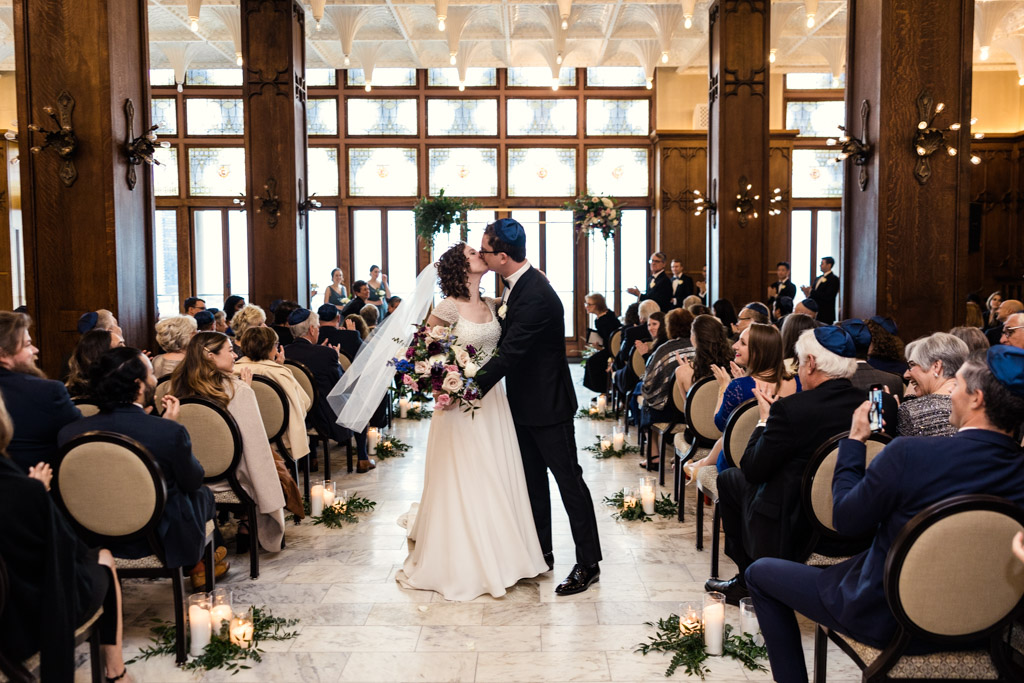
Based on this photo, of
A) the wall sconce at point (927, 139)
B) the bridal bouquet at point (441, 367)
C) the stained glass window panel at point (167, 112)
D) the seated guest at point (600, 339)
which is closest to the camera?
the bridal bouquet at point (441, 367)

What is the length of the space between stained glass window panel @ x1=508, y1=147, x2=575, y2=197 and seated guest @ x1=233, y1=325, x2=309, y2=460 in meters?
12.8

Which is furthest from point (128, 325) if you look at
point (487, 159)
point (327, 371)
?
point (487, 159)

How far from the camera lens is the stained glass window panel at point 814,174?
58.0 feet

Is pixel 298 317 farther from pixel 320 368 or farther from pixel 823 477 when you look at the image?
pixel 823 477

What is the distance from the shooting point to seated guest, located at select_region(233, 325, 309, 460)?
551cm

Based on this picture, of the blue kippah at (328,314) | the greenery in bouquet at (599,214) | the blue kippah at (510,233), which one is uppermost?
the greenery in bouquet at (599,214)

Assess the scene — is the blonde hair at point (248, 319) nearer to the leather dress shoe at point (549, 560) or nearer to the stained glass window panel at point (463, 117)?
the leather dress shoe at point (549, 560)

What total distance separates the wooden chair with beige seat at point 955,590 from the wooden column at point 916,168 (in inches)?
189

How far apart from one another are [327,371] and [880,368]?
4129 mm

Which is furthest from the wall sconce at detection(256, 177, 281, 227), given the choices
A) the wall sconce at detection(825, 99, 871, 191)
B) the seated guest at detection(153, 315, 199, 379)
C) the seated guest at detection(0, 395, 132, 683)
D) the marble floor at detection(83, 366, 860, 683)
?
the seated guest at detection(0, 395, 132, 683)

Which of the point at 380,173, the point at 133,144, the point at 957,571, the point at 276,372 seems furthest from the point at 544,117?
the point at 957,571

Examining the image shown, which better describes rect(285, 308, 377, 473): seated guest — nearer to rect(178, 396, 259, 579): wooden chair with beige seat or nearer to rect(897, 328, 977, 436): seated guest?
rect(178, 396, 259, 579): wooden chair with beige seat

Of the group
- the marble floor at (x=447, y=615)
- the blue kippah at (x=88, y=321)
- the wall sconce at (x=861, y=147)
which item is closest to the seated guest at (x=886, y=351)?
the marble floor at (x=447, y=615)

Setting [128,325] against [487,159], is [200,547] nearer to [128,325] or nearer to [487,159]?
[128,325]
